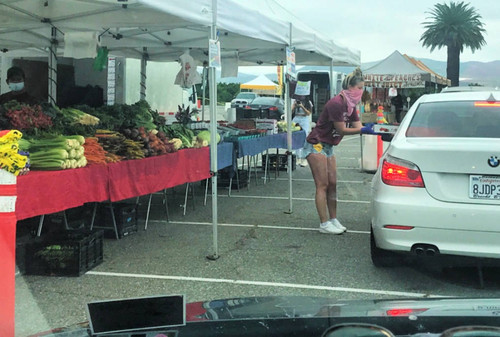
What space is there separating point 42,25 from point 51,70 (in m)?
1.83

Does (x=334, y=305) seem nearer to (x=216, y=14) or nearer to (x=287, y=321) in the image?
(x=287, y=321)

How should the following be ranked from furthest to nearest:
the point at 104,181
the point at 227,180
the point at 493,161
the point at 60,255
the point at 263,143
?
the point at 263,143
the point at 227,180
the point at 104,181
the point at 60,255
the point at 493,161

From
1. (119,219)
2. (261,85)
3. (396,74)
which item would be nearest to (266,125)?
(119,219)

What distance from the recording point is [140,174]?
20.5ft

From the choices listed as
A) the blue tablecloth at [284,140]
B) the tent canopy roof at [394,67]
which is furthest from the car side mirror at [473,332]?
the tent canopy roof at [394,67]

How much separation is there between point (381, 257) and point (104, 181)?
2952mm

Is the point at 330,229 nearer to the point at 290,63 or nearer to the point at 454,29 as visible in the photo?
the point at 290,63

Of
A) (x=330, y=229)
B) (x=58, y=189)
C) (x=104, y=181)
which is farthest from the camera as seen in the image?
(x=330, y=229)

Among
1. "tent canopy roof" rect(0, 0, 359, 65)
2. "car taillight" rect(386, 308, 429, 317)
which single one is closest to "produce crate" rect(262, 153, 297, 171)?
"tent canopy roof" rect(0, 0, 359, 65)

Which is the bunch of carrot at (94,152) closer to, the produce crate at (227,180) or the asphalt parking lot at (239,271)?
the asphalt parking lot at (239,271)

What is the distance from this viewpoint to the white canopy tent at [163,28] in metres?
5.68

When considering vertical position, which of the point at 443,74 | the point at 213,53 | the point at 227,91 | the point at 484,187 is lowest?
the point at 484,187

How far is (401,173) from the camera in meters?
4.58

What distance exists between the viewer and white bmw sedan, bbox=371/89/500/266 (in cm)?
430
